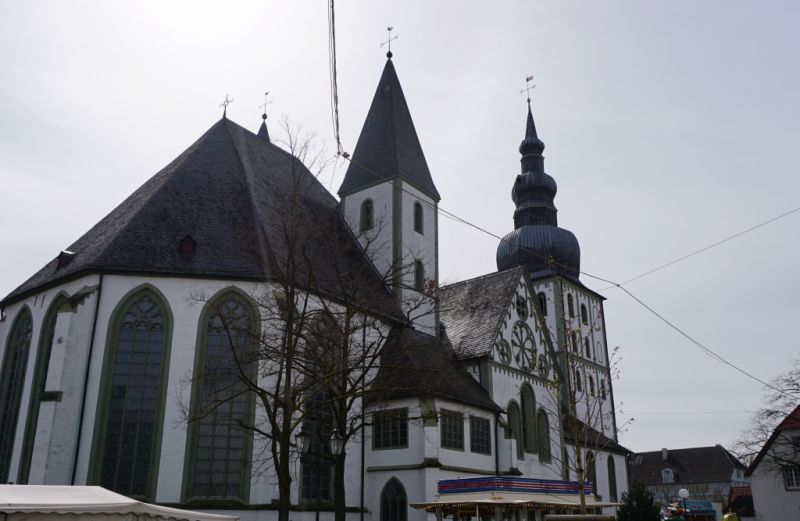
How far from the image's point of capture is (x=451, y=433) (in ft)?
88.3

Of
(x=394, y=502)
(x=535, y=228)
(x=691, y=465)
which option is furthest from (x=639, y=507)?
(x=691, y=465)

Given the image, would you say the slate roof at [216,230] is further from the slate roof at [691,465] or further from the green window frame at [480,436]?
the slate roof at [691,465]

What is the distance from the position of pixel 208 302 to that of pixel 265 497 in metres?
6.41

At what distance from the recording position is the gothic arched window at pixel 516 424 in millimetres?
31297

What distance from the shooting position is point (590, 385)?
1933 inches

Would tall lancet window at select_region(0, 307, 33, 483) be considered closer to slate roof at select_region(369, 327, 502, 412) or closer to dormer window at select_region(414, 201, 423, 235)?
slate roof at select_region(369, 327, 502, 412)

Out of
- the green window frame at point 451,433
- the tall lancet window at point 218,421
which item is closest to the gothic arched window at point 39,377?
the tall lancet window at point 218,421

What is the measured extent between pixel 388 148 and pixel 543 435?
52.9 feet

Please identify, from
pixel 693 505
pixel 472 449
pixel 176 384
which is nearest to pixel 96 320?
pixel 176 384

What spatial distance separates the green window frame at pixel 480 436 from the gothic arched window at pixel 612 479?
48.7 feet

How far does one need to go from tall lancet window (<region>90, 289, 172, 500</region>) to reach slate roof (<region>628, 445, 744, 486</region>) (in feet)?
219

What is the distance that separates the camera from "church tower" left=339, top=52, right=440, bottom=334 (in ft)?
109

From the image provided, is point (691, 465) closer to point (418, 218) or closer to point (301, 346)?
point (418, 218)

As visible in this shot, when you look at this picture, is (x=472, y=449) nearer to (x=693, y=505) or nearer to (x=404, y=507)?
(x=404, y=507)
